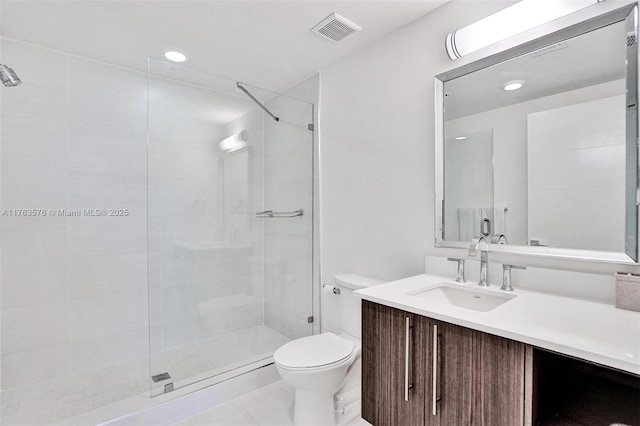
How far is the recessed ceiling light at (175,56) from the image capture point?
221 centimetres

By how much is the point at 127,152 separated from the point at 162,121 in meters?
0.53

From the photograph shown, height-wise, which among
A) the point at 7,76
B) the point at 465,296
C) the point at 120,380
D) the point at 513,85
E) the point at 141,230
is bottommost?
the point at 120,380

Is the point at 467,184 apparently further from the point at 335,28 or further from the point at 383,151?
the point at 335,28

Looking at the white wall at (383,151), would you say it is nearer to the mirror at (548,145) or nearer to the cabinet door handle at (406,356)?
the mirror at (548,145)

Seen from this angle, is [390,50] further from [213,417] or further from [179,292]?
[213,417]

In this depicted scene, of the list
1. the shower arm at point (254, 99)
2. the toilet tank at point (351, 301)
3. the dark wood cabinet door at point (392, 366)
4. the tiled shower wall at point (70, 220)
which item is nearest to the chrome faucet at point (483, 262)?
the dark wood cabinet door at point (392, 366)

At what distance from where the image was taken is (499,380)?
95cm

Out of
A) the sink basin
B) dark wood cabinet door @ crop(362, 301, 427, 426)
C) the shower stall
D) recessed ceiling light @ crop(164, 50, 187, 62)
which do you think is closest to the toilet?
dark wood cabinet door @ crop(362, 301, 427, 426)

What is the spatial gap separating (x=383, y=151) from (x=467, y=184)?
576 millimetres

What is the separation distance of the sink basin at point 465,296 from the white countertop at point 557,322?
0.04 metres

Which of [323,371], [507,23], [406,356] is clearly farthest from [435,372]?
[507,23]

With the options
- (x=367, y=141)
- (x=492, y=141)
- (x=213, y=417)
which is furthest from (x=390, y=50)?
(x=213, y=417)

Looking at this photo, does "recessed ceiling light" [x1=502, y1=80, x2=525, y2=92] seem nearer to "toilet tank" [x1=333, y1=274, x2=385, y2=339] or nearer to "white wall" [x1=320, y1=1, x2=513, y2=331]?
"white wall" [x1=320, y1=1, x2=513, y2=331]

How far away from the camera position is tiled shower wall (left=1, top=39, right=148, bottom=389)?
206cm
